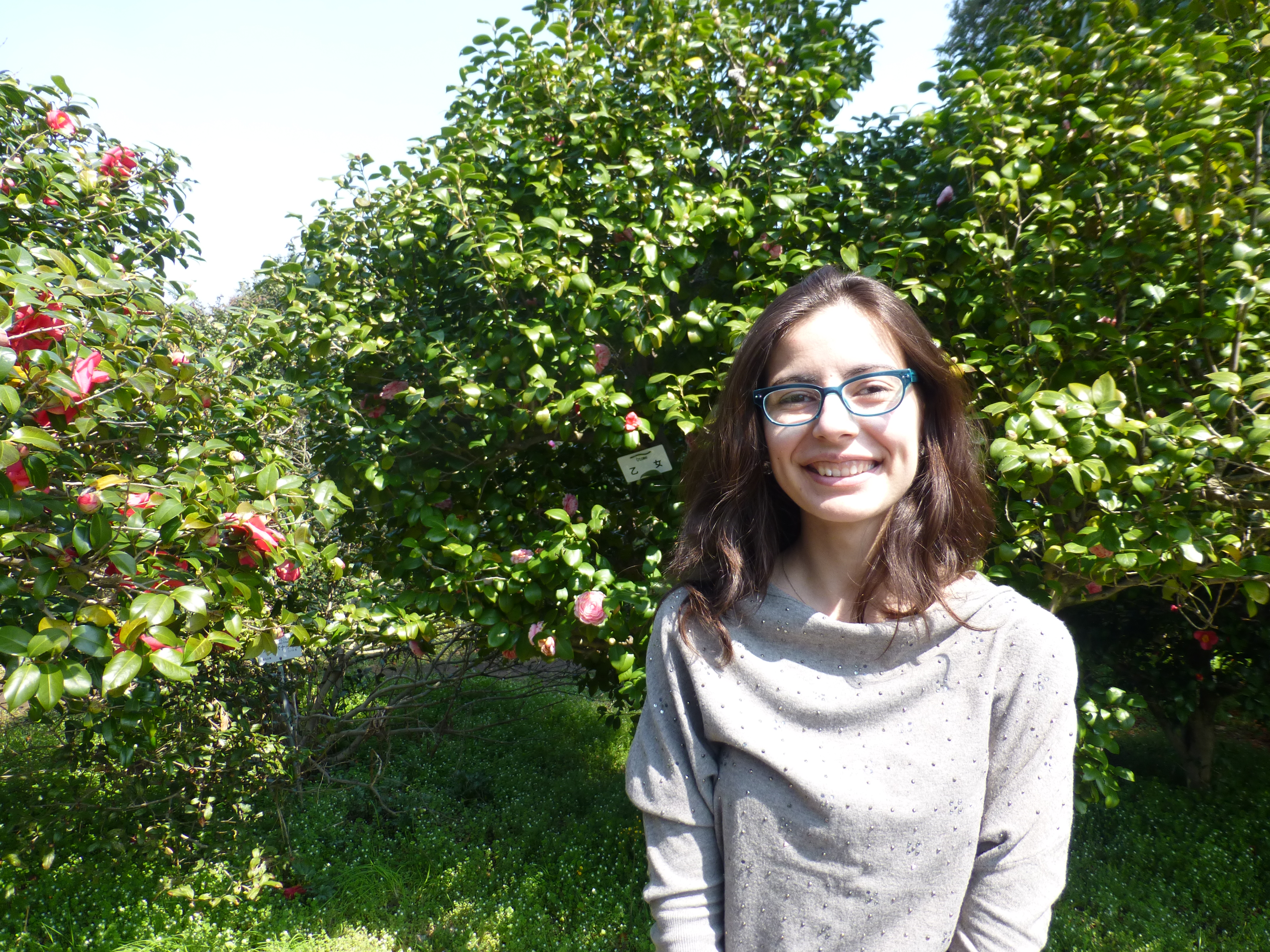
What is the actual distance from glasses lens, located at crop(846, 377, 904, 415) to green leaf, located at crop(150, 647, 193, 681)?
1364mm

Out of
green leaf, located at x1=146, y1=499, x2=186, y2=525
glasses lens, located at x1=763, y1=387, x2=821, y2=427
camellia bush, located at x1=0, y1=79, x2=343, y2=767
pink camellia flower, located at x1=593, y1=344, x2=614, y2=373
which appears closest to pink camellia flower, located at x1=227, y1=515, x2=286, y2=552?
camellia bush, located at x1=0, y1=79, x2=343, y2=767

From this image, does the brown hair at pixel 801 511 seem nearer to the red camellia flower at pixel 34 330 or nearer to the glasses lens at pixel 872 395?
the glasses lens at pixel 872 395

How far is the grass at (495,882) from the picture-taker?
269 centimetres

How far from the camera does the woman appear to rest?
1.01 metres

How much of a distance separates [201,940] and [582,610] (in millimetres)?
1897

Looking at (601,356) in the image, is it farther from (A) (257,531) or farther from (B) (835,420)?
(B) (835,420)

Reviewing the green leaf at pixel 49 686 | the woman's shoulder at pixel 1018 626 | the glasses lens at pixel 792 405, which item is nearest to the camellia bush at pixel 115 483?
the green leaf at pixel 49 686

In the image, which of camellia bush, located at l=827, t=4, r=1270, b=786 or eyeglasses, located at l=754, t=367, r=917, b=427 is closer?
eyeglasses, located at l=754, t=367, r=917, b=427

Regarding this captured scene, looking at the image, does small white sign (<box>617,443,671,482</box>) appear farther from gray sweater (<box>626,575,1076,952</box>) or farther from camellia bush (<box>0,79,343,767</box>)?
gray sweater (<box>626,575,1076,952</box>)

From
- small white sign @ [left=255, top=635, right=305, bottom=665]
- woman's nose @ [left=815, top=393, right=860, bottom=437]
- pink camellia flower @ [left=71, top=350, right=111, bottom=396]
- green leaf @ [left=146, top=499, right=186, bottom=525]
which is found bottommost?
small white sign @ [left=255, top=635, right=305, bottom=665]

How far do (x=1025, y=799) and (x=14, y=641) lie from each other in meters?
1.74

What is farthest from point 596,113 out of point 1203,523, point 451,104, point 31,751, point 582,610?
point 31,751

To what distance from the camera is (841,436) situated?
3.40 ft

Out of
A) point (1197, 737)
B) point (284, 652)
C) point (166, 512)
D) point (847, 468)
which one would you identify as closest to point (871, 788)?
point (847, 468)
